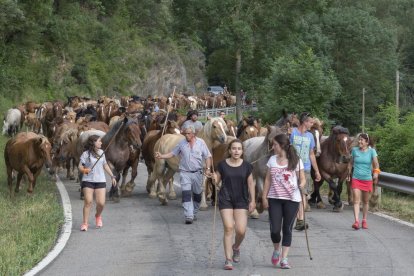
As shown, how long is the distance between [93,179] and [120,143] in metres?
4.61

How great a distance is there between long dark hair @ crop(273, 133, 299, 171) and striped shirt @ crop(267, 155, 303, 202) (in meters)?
0.08

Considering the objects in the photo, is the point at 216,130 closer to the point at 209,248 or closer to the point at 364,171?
the point at 364,171

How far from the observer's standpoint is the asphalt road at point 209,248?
10633 millimetres

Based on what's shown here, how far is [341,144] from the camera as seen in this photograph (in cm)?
1653

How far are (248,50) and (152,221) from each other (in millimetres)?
39307

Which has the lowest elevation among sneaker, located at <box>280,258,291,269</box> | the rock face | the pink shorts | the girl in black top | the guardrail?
sneaker, located at <box>280,258,291,269</box>

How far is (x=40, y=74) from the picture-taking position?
54344 millimetres

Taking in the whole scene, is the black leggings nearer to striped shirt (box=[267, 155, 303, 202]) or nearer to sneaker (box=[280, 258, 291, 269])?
striped shirt (box=[267, 155, 303, 202])

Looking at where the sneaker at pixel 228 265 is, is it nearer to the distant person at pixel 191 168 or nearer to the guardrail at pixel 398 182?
the distant person at pixel 191 168

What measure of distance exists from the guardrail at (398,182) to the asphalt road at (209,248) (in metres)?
1.08

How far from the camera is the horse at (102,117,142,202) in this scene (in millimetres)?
18656

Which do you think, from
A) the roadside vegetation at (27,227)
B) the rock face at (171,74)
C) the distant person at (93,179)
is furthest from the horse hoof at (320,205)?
the rock face at (171,74)

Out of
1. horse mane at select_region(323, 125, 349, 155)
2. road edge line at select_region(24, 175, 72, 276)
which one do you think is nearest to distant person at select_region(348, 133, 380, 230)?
horse mane at select_region(323, 125, 349, 155)

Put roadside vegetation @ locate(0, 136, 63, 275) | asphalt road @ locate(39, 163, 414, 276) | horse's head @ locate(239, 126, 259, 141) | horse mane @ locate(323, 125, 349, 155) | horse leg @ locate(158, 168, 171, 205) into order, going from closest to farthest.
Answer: asphalt road @ locate(39, 163, 414, 276)
roadside vegetation @ locate(0, 136, 63, 275)
horse mane @ locate(323, 125, 349, 155)
horse leg @ locate(158, 168, 171, 205)
horse's head @ locate(239, 126, 259, 141)
